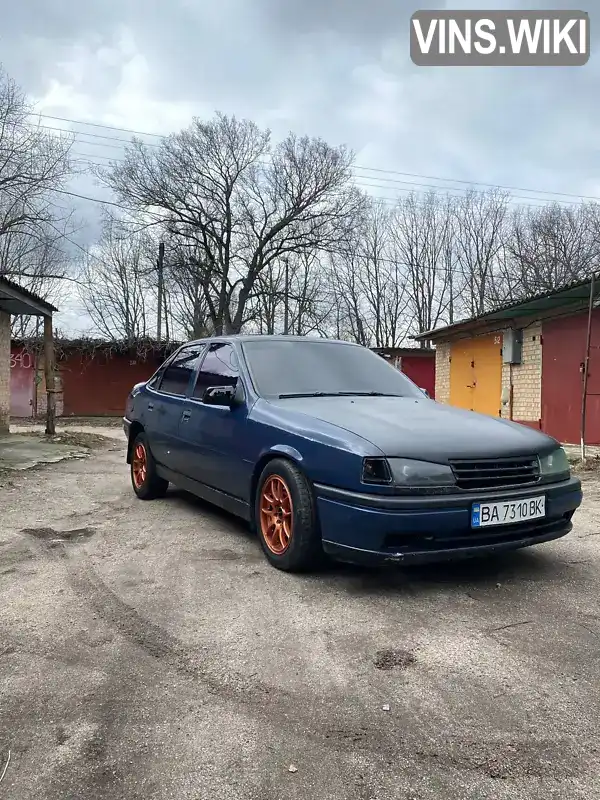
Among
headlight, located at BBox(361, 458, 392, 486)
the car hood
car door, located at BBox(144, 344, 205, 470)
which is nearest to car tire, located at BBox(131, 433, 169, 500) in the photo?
car door, located at BBox(144, 344, 205, 470)

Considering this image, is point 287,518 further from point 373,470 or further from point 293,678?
point 293,678

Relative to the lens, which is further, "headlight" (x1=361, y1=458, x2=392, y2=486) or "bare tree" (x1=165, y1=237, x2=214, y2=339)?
"bare tree" (x1=165, y1=237, x2=214, y2=339)

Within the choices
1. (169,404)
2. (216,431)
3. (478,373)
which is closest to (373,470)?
(216,431)

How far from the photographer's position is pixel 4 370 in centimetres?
1377

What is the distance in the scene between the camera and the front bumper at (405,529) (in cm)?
299

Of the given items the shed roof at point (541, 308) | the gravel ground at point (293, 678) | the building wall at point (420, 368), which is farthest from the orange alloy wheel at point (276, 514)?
the building wall at point (420, 368)

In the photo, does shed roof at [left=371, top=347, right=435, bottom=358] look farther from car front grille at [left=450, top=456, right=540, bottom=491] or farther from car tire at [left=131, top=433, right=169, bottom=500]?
car front grille at [left=450, top=456, right=540, bottom=491]

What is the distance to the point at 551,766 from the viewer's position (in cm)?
178

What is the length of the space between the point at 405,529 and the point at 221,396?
177cm

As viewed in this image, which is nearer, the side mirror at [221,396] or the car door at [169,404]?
the side mirror at [221,396]

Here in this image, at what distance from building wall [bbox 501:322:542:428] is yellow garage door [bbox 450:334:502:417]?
565 mm

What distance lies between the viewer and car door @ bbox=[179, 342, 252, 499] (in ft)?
13.5

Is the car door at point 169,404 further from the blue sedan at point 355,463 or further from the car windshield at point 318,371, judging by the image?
the car windshield at point 318,371

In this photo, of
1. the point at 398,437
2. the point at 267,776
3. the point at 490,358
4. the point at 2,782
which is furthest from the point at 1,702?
the point at 490,358
